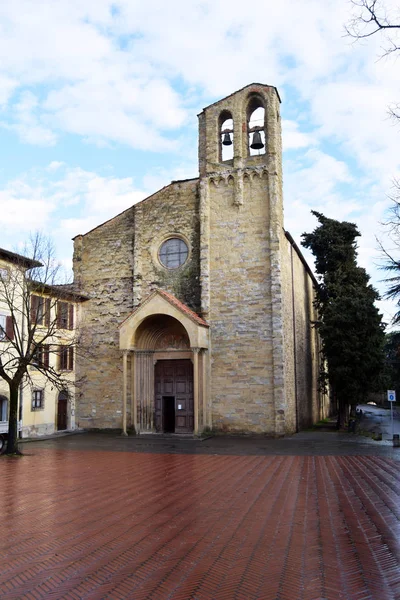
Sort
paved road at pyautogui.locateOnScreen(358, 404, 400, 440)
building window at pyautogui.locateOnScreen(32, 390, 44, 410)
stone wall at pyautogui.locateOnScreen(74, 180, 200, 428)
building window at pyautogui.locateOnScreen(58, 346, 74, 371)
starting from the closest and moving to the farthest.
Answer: building window at pyautogui.locateOnScreen(32, 390, 44, 410) → stone wall at pyautogui.locateOnScreen(74, 180, 200, 428) → building window at pyautogui.locateOnScreen(58, 346, 74, 371) → paved road at pyautogui.locateOnScreen(358, 404, 400, 440)

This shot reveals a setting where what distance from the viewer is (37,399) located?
24031 mm

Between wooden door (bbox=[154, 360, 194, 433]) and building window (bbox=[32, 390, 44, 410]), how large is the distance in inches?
215

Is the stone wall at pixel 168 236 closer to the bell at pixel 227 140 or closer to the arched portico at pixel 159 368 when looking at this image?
the arched portico at pixel 159 368

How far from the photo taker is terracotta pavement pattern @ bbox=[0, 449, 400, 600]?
567cm

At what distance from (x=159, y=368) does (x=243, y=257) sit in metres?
6.85

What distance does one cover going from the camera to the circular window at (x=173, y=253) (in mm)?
25281

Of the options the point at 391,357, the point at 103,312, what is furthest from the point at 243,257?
the point at 391,357

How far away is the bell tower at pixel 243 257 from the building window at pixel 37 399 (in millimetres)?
8212

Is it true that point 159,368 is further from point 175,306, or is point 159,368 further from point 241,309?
point 241,309

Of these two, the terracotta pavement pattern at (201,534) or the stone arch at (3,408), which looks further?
the stone arch at (3,408)

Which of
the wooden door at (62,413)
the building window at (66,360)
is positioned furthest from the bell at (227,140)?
the wooden door at (62,413)

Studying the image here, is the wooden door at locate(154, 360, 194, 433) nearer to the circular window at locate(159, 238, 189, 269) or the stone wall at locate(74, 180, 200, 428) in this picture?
the stone wall at locate(74, 180, 200, 428)

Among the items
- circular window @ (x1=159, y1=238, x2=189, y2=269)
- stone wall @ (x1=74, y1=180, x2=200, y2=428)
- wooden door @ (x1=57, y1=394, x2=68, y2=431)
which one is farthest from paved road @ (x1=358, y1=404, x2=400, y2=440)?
wooden door @ (x1=57, y1=394, x2=68, y2=431)

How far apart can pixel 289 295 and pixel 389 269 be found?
47.8ft
